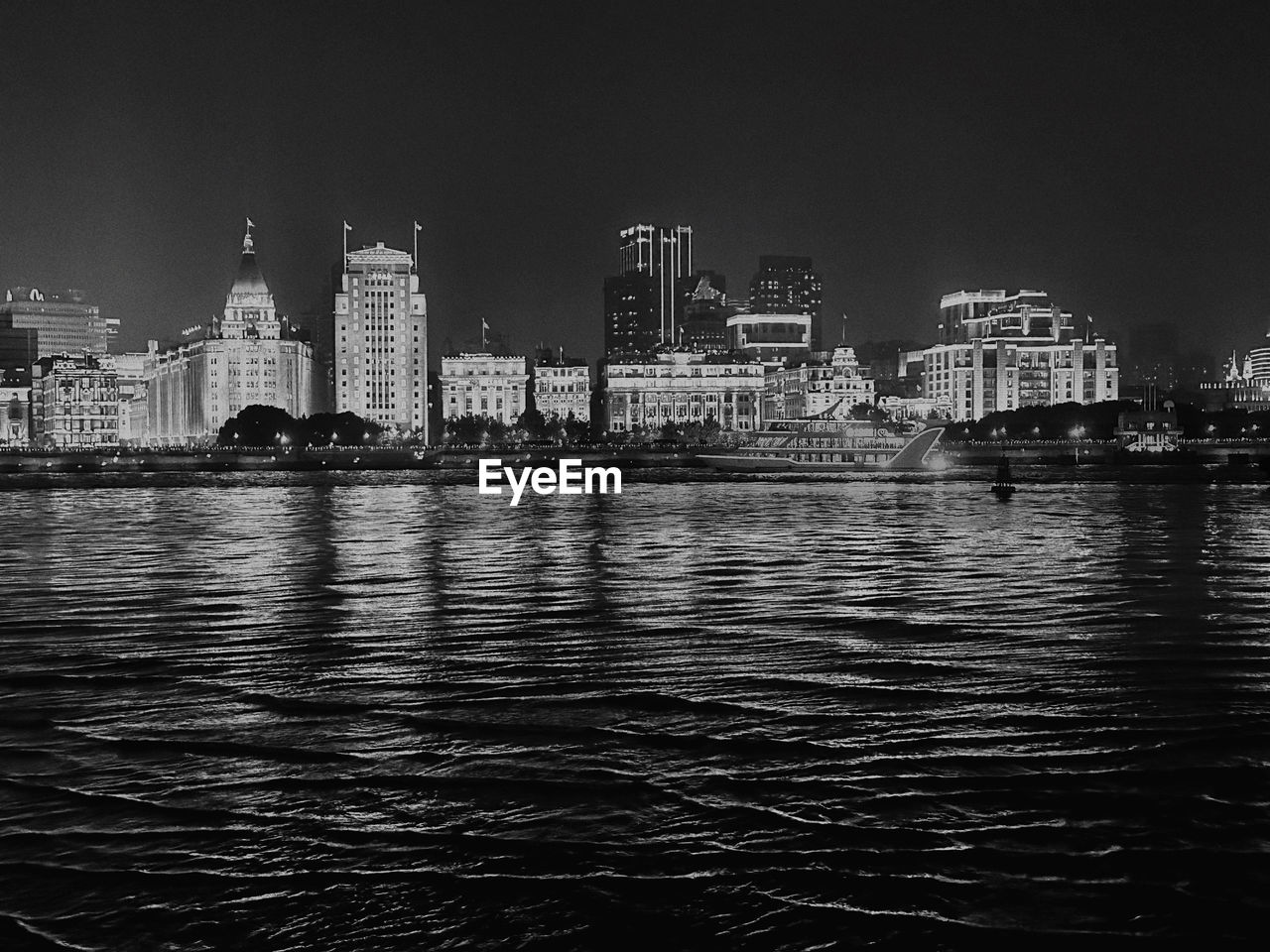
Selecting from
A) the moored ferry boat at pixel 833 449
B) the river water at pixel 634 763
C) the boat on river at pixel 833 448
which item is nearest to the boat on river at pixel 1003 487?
the river water at pixel 634 763

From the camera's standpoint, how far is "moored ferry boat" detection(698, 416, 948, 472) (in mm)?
Result: 135000

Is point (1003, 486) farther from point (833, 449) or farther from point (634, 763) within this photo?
point (634, 763)

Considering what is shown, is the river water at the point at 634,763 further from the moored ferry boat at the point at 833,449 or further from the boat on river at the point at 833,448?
the boat on river at the point at 833,448

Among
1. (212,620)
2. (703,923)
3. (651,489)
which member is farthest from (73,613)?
Answer: (651,489)

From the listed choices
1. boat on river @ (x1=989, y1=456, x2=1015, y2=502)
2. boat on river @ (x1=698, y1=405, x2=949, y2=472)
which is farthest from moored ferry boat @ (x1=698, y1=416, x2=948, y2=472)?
boat on river @ (x1=989, y1=456, x2=1015, y2=502)

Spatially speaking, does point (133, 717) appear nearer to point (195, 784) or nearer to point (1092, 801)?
point (195, 784)

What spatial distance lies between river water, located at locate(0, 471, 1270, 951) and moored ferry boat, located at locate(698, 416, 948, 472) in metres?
108

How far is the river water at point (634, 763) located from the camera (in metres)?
8.41

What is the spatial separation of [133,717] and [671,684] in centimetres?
585

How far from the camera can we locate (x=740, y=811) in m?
10.4

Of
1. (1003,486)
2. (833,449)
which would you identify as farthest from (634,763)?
(833,449)

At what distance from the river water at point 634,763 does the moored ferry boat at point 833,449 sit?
107602 millimetres

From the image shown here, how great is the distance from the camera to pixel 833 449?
14138cm

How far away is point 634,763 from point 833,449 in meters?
131
